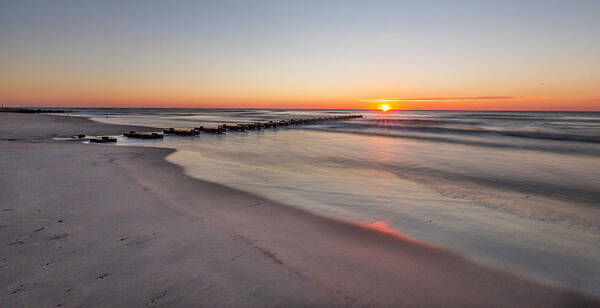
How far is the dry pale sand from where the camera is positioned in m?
2.93

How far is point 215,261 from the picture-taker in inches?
139

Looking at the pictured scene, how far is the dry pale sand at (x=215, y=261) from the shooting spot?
293 centimetres

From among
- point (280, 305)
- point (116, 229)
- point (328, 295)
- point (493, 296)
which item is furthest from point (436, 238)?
point (116, 229)

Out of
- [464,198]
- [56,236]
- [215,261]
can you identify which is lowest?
[464,198]

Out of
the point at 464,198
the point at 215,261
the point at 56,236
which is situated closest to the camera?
the point at 215,261

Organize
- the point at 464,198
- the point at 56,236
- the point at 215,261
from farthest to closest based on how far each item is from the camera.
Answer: the point at 464,198 → the point at 56,236 → the point at 215,261

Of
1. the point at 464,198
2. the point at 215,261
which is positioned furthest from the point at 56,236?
the point at 464,198

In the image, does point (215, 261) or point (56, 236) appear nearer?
point (215, 261)

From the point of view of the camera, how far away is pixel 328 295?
9.80 feet

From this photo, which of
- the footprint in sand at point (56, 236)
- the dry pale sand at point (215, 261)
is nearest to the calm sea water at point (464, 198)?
the dry pale sand at point (215, 261)

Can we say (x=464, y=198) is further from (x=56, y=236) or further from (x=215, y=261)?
(x=56, y=236)

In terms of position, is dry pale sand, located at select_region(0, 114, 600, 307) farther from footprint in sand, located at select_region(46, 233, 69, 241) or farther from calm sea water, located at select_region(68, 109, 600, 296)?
calm sea water, located at select_region(68, 109, 600, 296)

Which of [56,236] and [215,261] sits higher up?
[56,236]

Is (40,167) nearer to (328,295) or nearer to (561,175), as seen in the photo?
(328,295)
